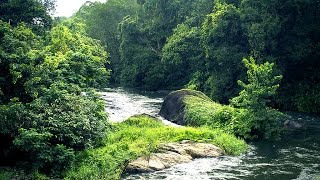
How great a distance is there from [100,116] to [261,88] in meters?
10.5

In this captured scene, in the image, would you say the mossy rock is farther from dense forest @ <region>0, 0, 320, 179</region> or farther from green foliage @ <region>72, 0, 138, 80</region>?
green foliage @ <region>72, 0, 138, 80</region>

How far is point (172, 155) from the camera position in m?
19.5

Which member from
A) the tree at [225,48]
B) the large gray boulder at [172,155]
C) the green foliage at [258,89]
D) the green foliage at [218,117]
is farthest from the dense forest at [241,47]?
the large gray boulder at [172,155]

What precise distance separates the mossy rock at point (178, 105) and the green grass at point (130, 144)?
14.5 feet

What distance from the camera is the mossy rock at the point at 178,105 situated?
98.5ft

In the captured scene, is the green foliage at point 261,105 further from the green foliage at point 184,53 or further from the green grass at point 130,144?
the green foliage at point 184,53

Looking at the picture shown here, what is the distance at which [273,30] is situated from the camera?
3588 cm

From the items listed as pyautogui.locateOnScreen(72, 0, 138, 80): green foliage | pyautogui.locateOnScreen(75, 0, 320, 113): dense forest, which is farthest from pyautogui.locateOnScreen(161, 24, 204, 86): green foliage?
pyautogui.locateOnScreen(72, 0, 138, 80): green foliage

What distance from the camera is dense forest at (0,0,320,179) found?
Answer: 17031mm

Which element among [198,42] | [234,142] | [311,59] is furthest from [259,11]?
[234,142]

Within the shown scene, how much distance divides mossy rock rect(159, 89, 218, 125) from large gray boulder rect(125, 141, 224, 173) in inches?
317

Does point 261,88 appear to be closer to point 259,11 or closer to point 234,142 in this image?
point 234,142

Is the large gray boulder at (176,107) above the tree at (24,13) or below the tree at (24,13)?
below

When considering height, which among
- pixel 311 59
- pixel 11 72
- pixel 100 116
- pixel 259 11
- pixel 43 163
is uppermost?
pixel 259 11
